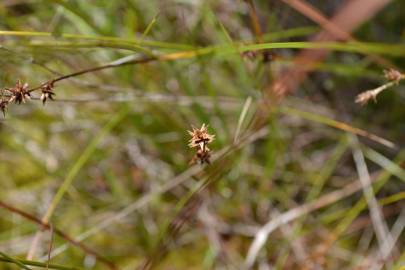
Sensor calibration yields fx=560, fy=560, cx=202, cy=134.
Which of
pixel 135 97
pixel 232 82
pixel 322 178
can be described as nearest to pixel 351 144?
pixel 322 178

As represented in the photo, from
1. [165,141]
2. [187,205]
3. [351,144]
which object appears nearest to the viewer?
[187,205]

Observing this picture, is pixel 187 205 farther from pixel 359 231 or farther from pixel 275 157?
pixel 359 231

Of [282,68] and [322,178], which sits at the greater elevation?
[282,68]

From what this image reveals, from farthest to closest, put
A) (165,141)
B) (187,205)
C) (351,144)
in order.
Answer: (165,141) → (351,144) → (187,205)

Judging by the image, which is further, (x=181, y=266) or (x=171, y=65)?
(x=181, y=266)

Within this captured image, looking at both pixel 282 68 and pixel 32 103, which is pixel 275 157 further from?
pixel 32 103

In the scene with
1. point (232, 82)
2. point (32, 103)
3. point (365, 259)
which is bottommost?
point (365, 259)
